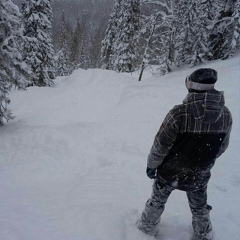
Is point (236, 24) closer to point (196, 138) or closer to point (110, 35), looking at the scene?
point (196, 138)

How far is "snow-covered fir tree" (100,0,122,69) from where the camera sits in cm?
3644

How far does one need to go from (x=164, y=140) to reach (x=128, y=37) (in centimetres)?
3047

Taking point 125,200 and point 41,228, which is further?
point 125,200

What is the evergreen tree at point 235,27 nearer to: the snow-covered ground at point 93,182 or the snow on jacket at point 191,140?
the snow-covered ground at point 93,182

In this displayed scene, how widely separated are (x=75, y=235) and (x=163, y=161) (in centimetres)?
188

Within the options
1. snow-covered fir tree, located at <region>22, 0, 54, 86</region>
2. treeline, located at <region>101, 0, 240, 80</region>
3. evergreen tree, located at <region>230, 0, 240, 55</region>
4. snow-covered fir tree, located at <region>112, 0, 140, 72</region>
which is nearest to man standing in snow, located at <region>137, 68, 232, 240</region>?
evergreen tree, located at <region>230, 0, 240, 55</region>

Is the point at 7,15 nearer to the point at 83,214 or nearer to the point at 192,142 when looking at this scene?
the point at 83,214

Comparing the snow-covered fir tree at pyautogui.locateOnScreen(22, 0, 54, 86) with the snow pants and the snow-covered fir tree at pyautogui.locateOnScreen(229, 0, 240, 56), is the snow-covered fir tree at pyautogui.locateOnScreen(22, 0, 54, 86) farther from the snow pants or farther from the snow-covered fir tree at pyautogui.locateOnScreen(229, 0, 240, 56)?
the snow pants

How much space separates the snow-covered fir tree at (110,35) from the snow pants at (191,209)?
113 ft

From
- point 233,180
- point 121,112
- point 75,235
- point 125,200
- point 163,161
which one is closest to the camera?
point 163,161

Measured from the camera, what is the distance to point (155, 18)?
2178 centimetres

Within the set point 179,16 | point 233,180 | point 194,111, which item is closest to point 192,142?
point 194,111

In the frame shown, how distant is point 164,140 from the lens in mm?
2965

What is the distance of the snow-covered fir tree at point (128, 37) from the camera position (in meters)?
30.5
